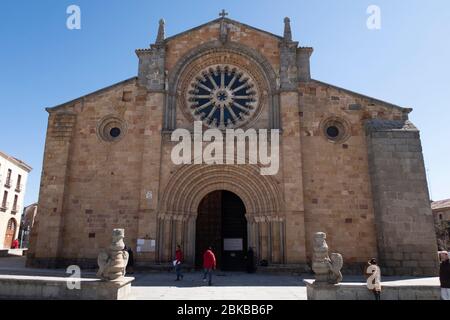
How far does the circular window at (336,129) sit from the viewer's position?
1446 centimetres

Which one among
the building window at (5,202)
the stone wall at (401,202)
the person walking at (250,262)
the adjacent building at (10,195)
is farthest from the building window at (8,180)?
the stone wall at (401,202)

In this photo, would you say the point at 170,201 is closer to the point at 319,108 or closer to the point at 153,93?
the point at 153,93

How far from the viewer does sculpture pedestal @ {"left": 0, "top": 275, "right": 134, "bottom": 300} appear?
708 cm

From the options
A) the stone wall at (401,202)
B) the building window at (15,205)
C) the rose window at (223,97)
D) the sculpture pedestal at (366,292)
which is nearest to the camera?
the sculpture pedestal at (366,292)

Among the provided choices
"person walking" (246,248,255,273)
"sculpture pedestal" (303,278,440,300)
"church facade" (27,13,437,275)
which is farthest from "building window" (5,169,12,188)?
"sculpture pedestal" (303,278,440,300)

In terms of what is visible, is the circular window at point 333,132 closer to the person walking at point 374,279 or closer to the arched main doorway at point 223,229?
the arched main doorway at point 223,229

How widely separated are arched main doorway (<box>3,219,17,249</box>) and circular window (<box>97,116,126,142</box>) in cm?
2323

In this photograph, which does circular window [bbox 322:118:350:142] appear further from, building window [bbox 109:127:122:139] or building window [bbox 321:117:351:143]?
building window [bbox 109:127:122:139]

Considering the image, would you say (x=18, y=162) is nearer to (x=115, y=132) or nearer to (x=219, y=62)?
(x=115, y=132)

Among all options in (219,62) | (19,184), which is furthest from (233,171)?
(19,184)

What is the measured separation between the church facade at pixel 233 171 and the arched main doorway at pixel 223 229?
0.04m

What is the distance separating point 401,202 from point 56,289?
11824mm
